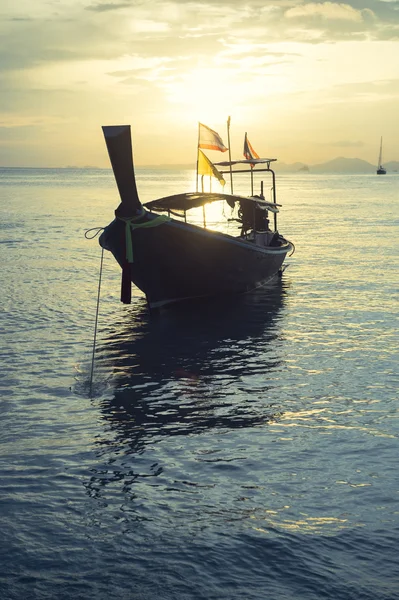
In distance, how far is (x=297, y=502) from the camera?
27.7ft

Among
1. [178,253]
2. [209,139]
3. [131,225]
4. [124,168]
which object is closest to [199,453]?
[124,168]

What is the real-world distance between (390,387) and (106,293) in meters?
13.7

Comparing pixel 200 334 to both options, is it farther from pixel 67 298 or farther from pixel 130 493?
pixel 130 493

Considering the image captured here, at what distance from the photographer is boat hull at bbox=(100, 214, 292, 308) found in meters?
19.3

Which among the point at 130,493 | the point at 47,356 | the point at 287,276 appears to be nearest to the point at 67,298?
the point at 47,356

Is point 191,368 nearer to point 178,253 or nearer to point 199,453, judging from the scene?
point 199,453

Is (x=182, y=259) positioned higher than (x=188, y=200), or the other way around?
(x=188, y=200)

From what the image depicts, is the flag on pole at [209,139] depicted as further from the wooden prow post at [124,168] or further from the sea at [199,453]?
the wooden prow post at [124,168]

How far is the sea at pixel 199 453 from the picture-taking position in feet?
23.1

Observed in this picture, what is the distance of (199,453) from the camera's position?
1003cm

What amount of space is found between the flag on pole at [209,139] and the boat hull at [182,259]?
138 inches

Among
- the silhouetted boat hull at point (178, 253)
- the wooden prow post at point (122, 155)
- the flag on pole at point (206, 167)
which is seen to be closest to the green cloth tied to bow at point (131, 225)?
the silhouetted boat hull at point (178, 253)

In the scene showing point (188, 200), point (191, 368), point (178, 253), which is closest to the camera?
point (191, 368)

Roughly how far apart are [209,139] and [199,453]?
582 inches
